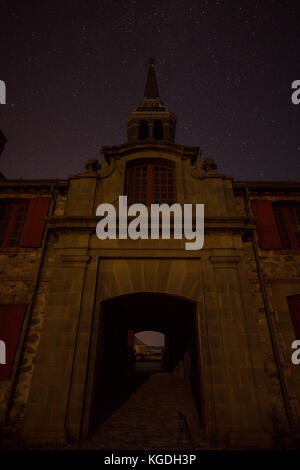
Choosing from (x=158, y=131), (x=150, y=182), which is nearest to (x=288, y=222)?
(x=150, y=182)

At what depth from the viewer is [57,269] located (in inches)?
232

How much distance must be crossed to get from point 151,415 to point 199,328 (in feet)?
9.21

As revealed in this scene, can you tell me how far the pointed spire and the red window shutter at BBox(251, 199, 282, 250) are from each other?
10294mm

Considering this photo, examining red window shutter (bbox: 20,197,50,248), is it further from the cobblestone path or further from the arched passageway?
the cobblestone path

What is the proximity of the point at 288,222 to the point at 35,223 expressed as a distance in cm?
827

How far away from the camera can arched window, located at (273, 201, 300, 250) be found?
7160 mm

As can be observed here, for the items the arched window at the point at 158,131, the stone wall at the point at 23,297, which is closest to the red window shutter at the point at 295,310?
the stone wall at the point at 23,297

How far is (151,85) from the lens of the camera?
1469 centimetres

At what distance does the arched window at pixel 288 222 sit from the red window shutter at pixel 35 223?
25.0 feet

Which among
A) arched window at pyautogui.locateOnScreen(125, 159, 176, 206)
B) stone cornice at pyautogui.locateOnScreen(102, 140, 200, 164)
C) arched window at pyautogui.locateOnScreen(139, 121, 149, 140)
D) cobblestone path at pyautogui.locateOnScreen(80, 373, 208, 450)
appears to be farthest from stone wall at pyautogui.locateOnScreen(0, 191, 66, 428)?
arched window at pyautogui.locateOnScreen(139, 121, 149, 140)

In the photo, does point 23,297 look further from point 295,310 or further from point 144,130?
point 144,130

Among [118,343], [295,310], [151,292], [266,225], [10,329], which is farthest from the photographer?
[118,343]

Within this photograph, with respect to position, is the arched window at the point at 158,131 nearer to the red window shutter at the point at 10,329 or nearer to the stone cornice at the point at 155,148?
the stone cornice at the point at 155,148
